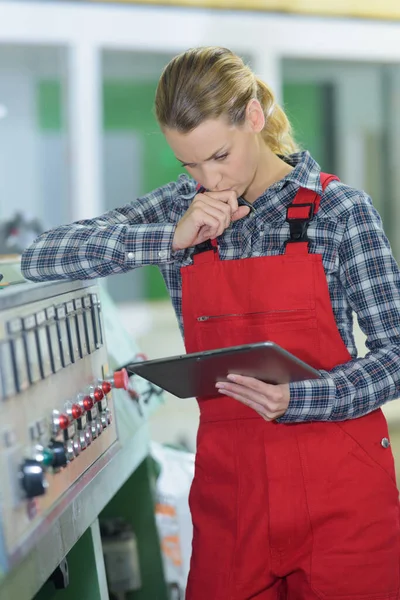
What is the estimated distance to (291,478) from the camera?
1546mm

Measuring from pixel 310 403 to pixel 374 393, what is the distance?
0.12 metres

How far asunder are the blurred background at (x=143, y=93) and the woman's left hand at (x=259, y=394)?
3083mm

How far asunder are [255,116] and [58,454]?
800mm

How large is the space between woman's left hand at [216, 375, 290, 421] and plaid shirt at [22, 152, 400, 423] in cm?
3

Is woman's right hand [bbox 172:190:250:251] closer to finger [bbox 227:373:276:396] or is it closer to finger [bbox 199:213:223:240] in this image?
finger [bbox 199:213:223:240]

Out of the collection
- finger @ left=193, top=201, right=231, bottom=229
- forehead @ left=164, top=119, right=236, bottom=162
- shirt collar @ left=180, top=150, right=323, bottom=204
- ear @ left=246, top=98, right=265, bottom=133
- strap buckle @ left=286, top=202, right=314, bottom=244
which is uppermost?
ear @ left=246, top=98, right=265, bottom=133

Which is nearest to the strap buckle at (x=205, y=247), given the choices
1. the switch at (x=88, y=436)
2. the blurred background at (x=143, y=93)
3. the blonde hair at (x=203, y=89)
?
the blonde hair at (x=203, y=89)

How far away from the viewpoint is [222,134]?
1.58 meters

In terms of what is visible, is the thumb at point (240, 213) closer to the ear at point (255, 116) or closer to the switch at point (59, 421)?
the ear at point (255, 116)

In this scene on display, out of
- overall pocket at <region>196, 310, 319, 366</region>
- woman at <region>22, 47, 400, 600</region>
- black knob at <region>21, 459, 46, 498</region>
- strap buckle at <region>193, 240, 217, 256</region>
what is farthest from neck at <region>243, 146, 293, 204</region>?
black knob at <region>21, 459, 46, 498</region>

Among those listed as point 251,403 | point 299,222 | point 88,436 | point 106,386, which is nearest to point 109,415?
point 106,386

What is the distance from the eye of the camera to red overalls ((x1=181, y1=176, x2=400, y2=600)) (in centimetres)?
154

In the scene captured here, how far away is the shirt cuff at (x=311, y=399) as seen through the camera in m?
1.50

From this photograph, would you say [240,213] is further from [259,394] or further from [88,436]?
[88,436]
